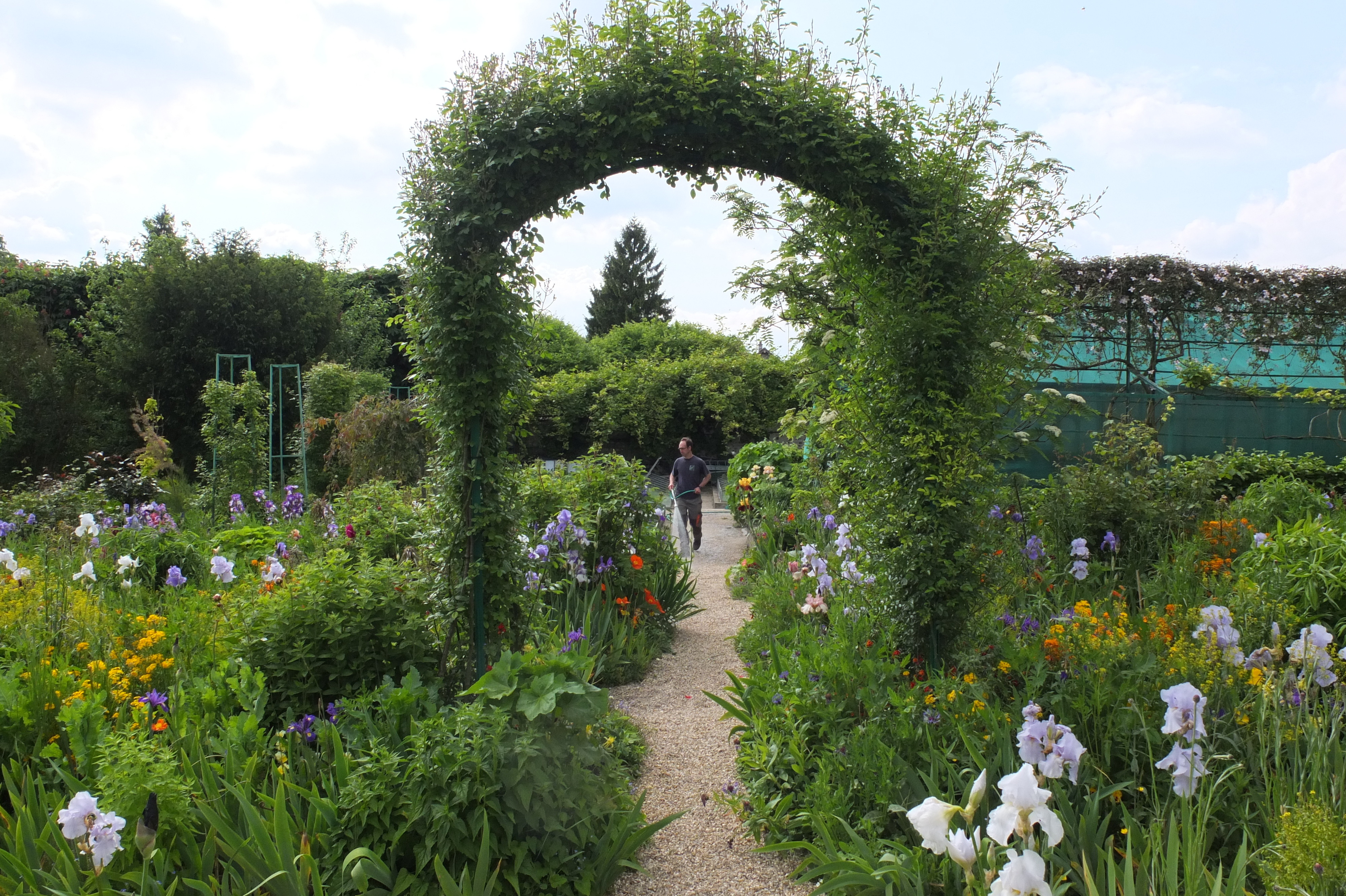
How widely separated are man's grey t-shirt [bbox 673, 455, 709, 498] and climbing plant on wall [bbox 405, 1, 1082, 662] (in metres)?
4.49

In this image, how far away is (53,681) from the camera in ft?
9.49

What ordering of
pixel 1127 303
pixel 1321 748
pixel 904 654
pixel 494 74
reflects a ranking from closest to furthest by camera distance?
pixel 1321 748 < pixel 494 74 < pixel 904 654 < pixel 1127 303

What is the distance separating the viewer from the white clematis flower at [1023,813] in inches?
52.6

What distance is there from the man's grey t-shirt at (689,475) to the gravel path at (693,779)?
2547 millimetres

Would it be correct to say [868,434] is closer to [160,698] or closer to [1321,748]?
[1321,748]

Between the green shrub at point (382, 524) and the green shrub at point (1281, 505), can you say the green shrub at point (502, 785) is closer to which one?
the green shrub at point (382, 524)

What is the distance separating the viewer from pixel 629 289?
3089cm

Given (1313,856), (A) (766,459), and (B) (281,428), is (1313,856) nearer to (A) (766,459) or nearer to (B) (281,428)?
(A) (766,459)

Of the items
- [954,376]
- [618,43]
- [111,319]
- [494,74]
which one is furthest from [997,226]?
[111,319]

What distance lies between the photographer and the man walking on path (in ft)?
26.9

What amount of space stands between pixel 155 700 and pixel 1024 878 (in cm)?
284

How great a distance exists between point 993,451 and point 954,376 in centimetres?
48

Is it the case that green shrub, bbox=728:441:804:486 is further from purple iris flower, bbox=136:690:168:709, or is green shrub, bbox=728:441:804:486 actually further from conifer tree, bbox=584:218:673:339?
conifer tree, bbox=584:218:673:339

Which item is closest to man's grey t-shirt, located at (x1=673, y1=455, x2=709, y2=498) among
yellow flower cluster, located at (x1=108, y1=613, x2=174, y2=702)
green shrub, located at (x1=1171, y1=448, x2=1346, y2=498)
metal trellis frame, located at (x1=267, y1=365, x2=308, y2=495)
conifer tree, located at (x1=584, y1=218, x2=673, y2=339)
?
green shrub, located at (x1=1171, y1=448, x2=1346, y2=498)
